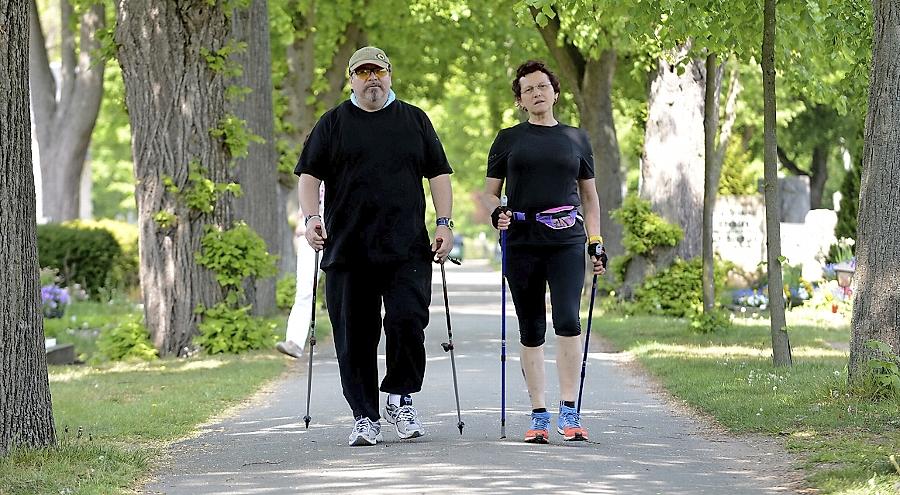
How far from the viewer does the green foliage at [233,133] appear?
53.7 feet

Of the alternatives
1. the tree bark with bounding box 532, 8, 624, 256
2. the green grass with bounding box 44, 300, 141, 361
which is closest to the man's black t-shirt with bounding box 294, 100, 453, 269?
the green grass with bounding box 44, 300, 141, 361

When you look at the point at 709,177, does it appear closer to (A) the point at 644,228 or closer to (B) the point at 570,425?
(A) the point at 644,228

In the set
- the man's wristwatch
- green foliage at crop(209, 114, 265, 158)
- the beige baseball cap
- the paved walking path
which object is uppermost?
green foliage at crop(209, 114, 265, 158)

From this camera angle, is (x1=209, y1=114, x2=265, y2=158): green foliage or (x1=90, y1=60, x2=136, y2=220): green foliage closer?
(x1=209, y1=114, x2=265, y2=158): green foliage

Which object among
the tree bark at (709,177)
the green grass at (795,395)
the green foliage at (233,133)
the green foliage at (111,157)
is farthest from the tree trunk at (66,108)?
the green grass at (795,395)

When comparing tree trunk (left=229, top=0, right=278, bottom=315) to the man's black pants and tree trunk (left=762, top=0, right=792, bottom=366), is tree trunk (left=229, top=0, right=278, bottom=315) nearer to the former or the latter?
tree trunk (left=762, top=0, right=792, bottom=366)

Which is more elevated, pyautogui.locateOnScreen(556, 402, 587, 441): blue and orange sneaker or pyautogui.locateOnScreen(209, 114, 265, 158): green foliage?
pyautogui.locateOnScreen(209, 114, 265, 158): green foliage

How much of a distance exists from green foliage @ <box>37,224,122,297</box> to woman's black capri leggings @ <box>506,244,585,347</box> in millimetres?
19081

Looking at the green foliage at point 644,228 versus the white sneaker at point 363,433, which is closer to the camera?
the white sneaker at point 363,433

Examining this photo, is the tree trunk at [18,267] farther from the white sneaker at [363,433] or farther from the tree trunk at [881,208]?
the tree trunk at [881,208]

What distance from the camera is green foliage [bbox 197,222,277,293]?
653 inches

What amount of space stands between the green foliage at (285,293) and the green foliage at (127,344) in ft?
19.9

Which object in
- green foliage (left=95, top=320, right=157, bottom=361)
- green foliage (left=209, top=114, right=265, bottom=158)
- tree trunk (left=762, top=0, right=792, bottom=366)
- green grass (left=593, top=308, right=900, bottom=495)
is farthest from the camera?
green foliage (left=95, top=320, right=157, bottom=361)

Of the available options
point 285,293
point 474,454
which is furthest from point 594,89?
point 474,454
